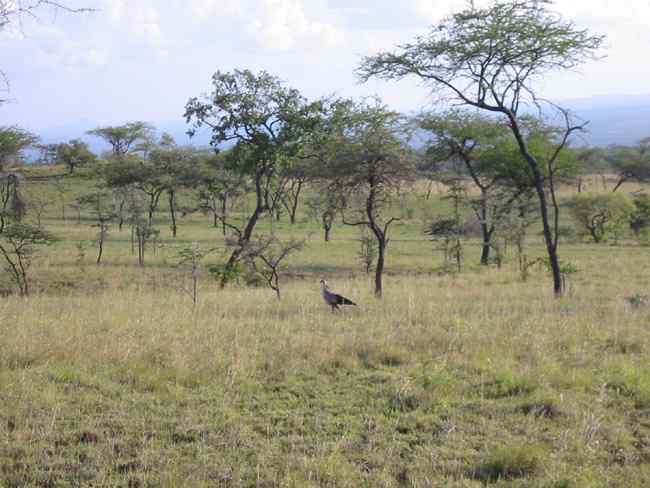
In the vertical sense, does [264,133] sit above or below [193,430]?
above

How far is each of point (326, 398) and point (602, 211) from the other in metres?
38.7

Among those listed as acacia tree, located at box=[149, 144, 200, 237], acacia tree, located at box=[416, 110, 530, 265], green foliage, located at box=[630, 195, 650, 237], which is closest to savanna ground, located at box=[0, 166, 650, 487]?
acacia tree, located at box=[416, 110, 530, 265]

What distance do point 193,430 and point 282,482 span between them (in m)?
1.00

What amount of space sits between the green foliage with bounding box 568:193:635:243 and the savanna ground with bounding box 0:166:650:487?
33.3m

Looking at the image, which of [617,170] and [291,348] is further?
[617,170]

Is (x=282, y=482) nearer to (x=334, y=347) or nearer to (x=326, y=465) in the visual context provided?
(x=326, y=465)

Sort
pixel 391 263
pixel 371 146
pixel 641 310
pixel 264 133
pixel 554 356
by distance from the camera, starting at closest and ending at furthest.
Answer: pixel 554 356 < pixel 641 310 < pixel 371 146 < pixel 264 133 < pixel 391 263

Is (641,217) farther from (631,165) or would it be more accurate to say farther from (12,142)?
(12,142)

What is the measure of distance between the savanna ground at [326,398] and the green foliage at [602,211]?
3328 centimetres

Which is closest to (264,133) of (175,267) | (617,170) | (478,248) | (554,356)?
(175,267)

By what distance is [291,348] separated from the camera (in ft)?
20.4

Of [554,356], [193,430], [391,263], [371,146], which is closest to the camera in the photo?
[193,430]

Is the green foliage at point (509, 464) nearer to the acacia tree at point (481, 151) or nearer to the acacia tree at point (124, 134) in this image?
the acacia tree at point (481, 151)

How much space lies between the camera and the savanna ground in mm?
3680
